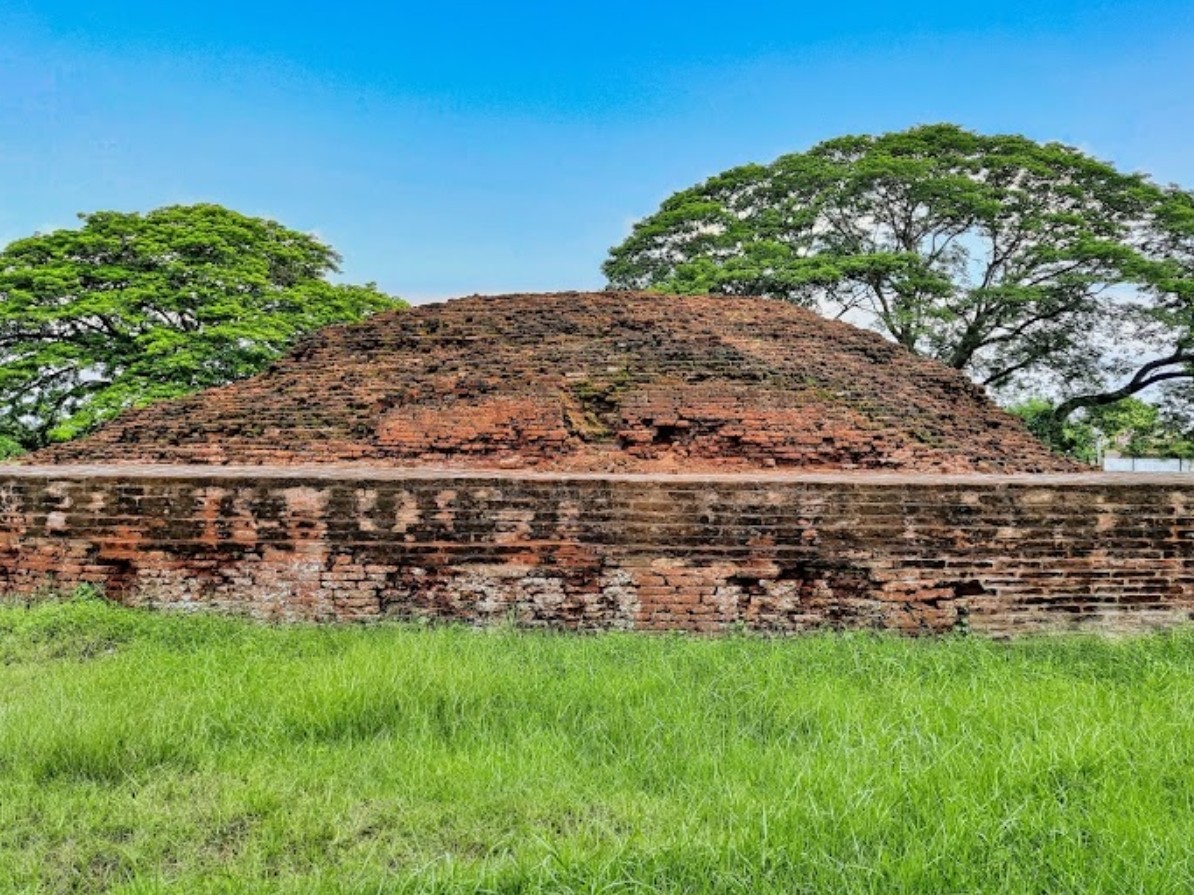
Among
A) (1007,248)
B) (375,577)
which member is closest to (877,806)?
(375,577)

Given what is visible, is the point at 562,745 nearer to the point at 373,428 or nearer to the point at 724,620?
the point at 724,620

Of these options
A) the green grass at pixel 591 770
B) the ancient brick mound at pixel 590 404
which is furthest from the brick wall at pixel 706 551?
the ancient brick mound at pixel 590 404

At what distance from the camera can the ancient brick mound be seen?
6.73 metres

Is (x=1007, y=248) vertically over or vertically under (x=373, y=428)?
over

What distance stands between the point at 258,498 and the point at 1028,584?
359 cm

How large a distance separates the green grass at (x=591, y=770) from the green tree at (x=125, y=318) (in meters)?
9.53

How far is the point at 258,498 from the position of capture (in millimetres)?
3732

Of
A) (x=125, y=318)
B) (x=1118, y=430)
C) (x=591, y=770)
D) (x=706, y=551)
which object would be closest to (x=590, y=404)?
(x=706, y=551)

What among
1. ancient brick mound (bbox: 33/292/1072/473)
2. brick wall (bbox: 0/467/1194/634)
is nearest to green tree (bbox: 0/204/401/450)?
ancient brick mound (bbox: 33/292/1072/473)

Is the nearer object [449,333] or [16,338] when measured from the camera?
[449,333]

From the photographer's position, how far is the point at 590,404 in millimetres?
7293

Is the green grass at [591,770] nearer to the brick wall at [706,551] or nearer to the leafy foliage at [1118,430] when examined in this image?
the brick wall at [706,551]

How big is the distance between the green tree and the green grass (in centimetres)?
953

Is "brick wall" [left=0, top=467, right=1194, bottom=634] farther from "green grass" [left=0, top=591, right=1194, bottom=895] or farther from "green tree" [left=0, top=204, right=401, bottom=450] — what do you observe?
"green tree" [left=0, top=204, right=401, bottom=450]
